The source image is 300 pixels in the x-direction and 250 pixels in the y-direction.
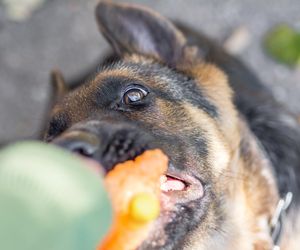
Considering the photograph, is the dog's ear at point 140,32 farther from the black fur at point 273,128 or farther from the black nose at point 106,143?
the black nose at point 106,143

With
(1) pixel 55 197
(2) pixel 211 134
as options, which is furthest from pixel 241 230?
(1) pixel 55 197

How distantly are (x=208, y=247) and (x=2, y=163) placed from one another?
129 centimetres

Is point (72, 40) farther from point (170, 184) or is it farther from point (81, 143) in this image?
point (81, 143)

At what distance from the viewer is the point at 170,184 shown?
201 centimetres

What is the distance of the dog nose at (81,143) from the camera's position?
1.65 m

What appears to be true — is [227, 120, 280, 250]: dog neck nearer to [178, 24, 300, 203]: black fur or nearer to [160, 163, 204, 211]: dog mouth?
[178, 24, 300, 203]: black fur

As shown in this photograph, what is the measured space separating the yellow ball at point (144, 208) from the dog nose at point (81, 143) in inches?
7.8

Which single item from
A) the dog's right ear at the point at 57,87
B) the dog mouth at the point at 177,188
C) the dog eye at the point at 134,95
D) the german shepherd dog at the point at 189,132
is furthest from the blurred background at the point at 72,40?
the dog mouth at the point at 177,188

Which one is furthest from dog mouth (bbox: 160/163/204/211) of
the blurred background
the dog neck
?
the blurred background

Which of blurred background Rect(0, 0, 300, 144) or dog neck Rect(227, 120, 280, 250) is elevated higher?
blurred background Rect(0, 0, 300, 144)

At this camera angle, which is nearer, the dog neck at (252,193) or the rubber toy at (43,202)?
the rubber toy at (43,202)

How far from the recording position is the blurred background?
4.15 meters

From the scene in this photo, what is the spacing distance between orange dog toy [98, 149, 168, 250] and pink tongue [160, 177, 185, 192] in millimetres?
169

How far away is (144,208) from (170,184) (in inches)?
15.4
